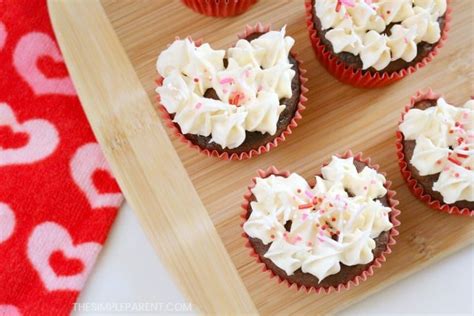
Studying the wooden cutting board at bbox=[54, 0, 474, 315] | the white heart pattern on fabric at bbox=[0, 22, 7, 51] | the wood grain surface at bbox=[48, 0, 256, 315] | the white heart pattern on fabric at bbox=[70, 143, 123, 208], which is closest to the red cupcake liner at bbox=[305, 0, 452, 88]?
the wooden cutting board at bbox=[54, 0, 474, 315]

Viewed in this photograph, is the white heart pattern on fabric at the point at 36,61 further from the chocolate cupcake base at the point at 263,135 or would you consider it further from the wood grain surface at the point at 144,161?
the chocolate cupcake base at the point at 263,135

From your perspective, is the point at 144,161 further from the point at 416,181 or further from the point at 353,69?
the point at 416,181

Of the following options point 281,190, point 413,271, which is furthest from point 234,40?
point 413,271

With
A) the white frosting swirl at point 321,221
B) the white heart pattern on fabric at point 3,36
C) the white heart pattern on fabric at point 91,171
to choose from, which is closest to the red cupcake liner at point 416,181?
the white frosting swirl at point 321,221

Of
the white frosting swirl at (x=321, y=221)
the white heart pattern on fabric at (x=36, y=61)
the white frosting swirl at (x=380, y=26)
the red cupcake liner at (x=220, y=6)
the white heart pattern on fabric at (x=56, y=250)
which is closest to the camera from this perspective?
the white frosting swirl at (x=321, y=221)

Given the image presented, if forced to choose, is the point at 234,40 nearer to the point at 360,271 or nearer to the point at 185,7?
the point at 185,7

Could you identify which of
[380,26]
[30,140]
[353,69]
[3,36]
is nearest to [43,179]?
[30,140]

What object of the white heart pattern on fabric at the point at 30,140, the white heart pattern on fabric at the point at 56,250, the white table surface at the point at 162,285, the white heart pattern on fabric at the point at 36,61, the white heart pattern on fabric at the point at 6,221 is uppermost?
the white heart pattern on fabric at the point at 36,61
